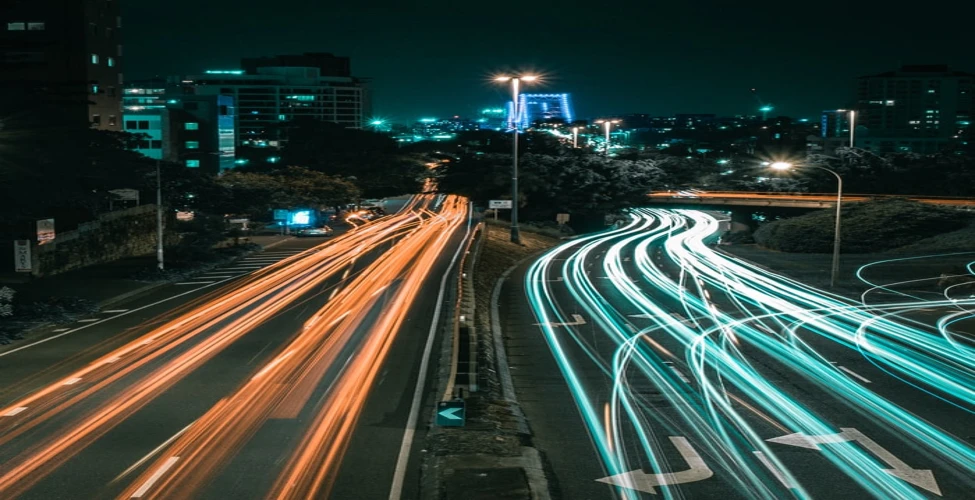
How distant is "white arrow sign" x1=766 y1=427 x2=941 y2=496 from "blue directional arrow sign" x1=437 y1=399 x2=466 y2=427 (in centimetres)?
554

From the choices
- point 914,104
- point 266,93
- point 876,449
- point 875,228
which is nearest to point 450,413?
point 876,449

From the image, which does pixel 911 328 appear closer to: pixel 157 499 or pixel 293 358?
pixel 293 358

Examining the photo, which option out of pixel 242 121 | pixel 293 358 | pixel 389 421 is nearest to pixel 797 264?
pixel 293 358

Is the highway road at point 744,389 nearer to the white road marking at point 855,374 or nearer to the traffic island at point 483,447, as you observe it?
the white road marking at point 855,374

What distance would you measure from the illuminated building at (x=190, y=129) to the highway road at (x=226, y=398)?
8211cm

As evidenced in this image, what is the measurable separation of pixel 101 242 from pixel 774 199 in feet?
170

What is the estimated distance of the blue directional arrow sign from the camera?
1609cm

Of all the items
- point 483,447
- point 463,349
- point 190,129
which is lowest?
point 483,447

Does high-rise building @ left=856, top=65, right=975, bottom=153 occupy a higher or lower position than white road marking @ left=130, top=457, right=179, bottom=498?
higher

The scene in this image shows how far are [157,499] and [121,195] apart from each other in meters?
40.7

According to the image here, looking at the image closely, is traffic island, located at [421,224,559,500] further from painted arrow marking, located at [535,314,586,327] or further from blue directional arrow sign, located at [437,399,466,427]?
painted arrow marking, located at [535,314,586,327]

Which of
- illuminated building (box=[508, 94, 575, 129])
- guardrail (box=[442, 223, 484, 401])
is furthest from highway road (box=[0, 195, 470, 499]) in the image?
illuminated building (box=[508, 94, 575, 129])

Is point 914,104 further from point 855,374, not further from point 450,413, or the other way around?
point 450,413

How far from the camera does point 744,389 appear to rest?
815 inches
